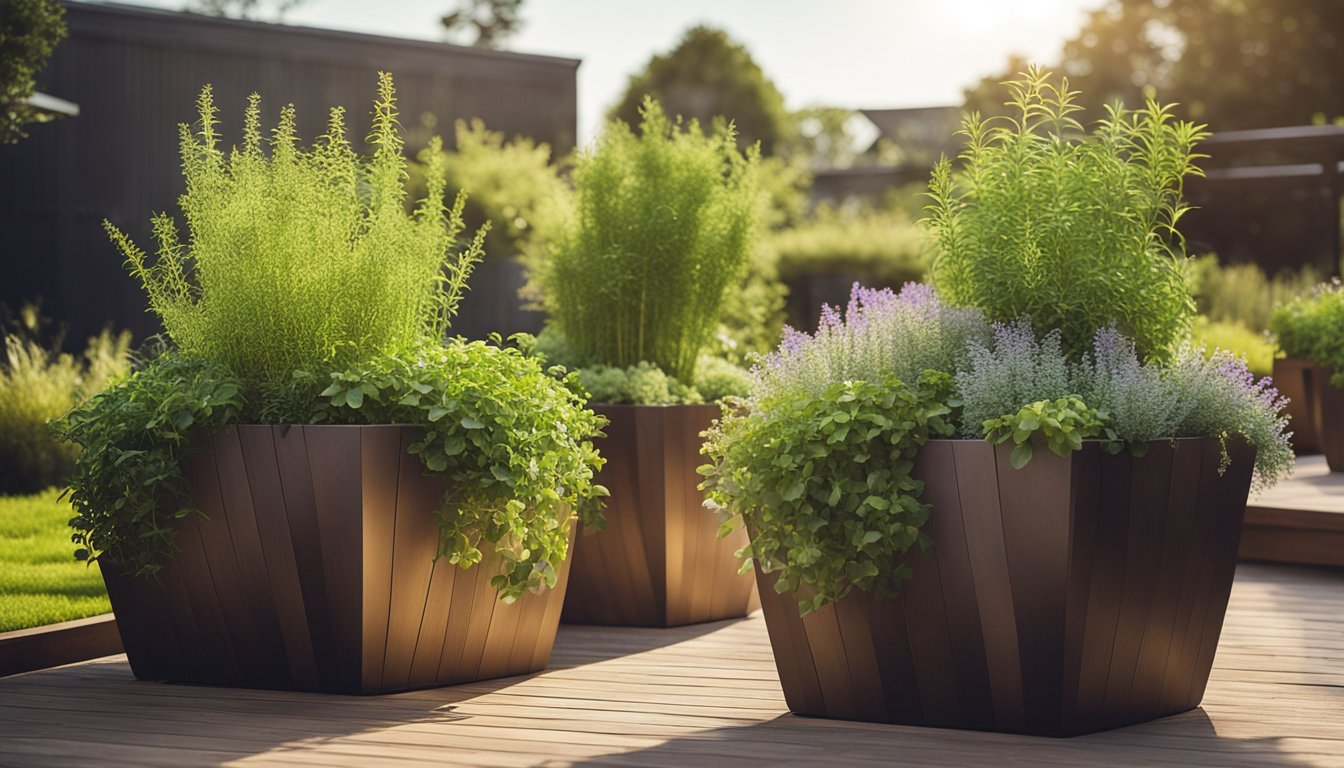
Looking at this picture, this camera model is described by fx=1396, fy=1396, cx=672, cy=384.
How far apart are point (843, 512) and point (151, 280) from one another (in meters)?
1.97

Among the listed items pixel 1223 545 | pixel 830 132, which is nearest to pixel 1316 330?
pixel 1223 545

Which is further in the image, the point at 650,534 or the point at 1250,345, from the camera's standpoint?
the point at 1250,345

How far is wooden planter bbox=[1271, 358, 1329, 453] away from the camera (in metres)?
8.50

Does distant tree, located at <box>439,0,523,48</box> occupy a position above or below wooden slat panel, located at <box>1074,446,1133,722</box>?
above

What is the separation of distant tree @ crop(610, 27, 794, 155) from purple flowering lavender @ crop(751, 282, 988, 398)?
31.4 metres

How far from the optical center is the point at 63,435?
3857 millimetres

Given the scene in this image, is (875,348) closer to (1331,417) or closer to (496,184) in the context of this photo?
(1331,417)

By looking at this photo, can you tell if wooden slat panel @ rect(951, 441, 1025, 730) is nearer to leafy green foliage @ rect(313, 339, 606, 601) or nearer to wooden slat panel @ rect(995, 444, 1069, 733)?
wooden slat panel @ rect(995, 444, 1069, 733)

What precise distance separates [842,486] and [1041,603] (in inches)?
20.0

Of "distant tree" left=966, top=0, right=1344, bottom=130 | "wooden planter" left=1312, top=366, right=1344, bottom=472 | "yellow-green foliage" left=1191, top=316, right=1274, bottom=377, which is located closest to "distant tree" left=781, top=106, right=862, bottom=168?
"distant tree" left=966, top=0, right=1344, bottom=130

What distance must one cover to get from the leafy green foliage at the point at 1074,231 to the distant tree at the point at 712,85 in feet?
102

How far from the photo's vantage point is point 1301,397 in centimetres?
880

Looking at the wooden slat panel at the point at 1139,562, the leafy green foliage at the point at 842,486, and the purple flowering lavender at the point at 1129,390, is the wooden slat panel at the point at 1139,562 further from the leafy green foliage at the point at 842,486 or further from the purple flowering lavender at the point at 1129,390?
Result: the leafy green foliage at the point at 842,486

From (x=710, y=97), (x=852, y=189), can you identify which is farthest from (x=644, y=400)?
(x=710, y=97)
